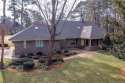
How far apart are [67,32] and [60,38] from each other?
3927mm

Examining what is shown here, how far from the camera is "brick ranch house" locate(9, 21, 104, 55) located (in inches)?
1046

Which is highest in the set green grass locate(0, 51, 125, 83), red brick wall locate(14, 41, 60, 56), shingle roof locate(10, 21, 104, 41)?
shingle roof locate(10, 21, 104, 41)

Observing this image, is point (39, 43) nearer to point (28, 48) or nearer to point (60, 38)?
point (28, 48)

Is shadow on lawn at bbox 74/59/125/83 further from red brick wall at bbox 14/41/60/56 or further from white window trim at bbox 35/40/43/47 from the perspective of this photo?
white window trim at bbox 35/40/43/47

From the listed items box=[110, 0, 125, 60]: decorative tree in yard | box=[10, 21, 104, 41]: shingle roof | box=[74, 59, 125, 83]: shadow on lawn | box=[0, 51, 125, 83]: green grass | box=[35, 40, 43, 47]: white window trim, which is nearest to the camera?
box=[0, 51, 125, 83]: green grass

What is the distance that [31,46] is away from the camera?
2720 cm

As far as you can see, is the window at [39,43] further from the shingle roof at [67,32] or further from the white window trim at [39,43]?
the shingle roof at [67,32]

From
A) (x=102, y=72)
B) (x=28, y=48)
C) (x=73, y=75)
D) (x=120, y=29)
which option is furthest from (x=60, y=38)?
(x=120, y=29)

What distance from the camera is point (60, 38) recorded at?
29047 mm

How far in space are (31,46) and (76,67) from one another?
35.2ft

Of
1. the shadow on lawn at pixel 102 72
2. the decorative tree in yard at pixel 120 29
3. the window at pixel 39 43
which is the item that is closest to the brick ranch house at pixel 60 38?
the window at pixel 39 43

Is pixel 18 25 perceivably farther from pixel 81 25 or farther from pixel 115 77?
pixel 115 77

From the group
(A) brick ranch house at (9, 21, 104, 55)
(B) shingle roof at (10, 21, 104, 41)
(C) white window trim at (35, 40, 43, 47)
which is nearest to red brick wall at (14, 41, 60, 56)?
(A) brick ranch house at (9, 21, 104, 55)

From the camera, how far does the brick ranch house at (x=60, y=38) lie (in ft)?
87.1
